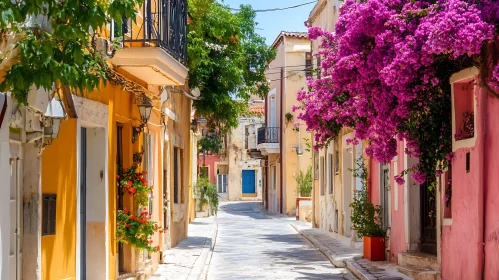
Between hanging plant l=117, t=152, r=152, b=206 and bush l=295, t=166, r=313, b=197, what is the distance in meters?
25.6

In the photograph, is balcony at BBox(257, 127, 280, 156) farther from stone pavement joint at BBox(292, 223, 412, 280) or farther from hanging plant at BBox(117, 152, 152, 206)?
hanging plant at BBox(117, 152, 152, 206)

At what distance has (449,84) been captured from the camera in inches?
454

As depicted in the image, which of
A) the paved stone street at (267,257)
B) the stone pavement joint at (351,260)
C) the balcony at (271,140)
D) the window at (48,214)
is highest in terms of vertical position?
the balcony at (271,140)

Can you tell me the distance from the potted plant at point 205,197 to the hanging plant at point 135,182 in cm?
2318

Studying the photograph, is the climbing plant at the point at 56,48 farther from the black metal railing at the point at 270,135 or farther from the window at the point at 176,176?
the black metal railing at the point at 270,135

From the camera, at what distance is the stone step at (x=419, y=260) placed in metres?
13.5

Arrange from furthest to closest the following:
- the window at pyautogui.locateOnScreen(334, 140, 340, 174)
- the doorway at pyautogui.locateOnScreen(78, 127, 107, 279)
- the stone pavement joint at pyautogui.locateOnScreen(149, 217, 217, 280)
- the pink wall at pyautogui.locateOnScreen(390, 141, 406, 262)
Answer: the window at pyautogui.locateOnScreen(334, 140, 340, 174) < the pink wall at pyautogui.locateOnScreen(390, 141, 406, 262) < the stone pavement joint at pyautogui.locateOnScreen(149, 217, 217, 280) < the doorway at pyautogui.locateOnScreen(78, 127, 107, 279)

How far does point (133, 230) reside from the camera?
39.6ft

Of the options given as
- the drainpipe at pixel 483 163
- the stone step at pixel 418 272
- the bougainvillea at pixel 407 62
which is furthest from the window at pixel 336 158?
the drainpipe at pixel 483 163

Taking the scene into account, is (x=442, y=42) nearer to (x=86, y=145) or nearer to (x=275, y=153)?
(x=86, y=145)

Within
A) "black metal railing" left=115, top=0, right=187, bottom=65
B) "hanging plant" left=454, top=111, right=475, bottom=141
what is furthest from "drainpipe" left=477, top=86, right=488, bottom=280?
"black metal railing" left=115, top=0, right=187, bottom=65

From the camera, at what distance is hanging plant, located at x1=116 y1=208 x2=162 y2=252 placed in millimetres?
11914

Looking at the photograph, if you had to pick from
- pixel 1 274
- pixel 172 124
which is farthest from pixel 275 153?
pixel 1 274

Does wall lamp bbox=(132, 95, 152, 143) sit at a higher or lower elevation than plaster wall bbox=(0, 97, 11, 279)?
higher
